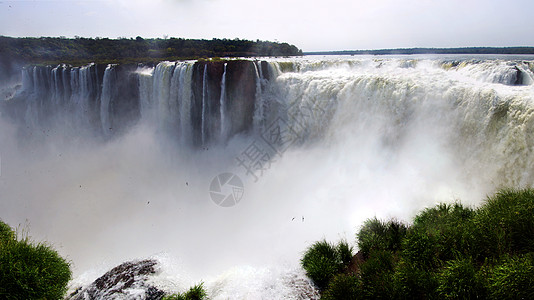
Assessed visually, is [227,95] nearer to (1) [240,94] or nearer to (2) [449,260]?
(1) [240,94]

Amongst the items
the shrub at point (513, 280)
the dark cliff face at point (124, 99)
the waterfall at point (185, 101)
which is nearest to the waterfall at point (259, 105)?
the waterfall at point (185, 101)

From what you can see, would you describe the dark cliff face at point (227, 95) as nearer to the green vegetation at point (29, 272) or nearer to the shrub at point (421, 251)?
the green vegetation at point (29, 272)

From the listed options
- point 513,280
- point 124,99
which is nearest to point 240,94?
point 124,99

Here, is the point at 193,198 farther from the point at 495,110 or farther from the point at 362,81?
the point at 495,110

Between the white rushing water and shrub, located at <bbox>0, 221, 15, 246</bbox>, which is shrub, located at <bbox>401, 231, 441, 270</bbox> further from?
shrub, located at <bbox>0, 221, 15, 246</bbox>

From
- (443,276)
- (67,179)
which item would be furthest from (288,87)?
(67,179)

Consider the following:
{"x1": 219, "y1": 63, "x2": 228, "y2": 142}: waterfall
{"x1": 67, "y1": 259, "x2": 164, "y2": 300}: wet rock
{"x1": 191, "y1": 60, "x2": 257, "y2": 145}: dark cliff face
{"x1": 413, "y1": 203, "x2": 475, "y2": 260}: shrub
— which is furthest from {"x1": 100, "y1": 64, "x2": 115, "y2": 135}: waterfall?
{"x1": 413, "y1": 203, "x2": 475, "y2": 260}: shrub
